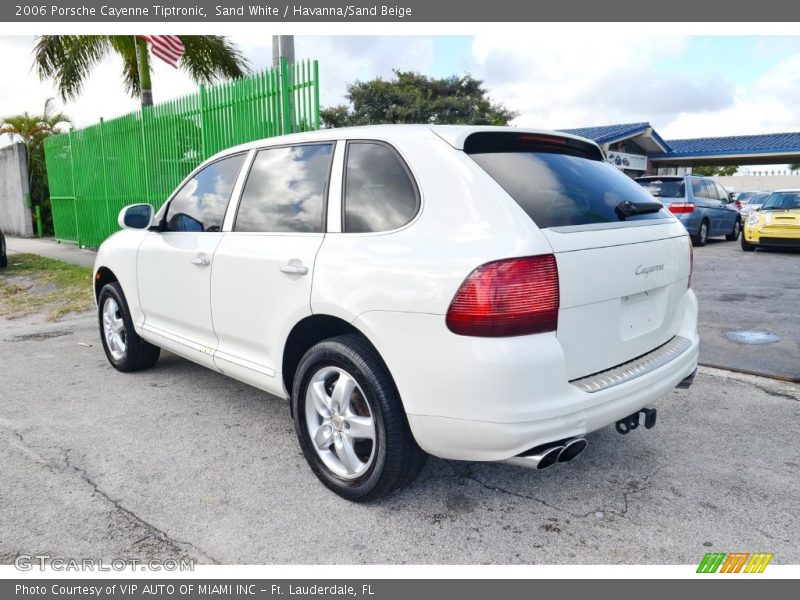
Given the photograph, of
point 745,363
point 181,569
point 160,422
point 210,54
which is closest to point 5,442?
point 160,422

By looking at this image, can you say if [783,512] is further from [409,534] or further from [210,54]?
[210,54]

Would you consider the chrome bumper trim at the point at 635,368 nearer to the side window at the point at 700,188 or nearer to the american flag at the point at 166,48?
the american flag at the point at 166,48

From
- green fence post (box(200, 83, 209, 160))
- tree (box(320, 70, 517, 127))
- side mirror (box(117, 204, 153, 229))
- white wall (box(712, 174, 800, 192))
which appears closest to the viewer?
side mirror (box(117, 204, 153, 229))

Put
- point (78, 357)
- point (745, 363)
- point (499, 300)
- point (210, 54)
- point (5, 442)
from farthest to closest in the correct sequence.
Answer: point (210, 54) → point (78, 357) → point (745, 363) → point (5, 442) → point (499, 300)

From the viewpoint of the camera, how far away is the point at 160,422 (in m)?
3.99

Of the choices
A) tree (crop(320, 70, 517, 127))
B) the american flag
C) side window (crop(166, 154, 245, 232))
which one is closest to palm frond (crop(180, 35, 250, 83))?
the american flag

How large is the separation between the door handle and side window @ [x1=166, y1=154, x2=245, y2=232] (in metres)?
0.90

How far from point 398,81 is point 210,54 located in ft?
86.2

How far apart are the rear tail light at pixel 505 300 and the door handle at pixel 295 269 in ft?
2.97

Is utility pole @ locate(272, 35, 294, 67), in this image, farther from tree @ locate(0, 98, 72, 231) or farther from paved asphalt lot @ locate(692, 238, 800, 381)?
tree @ locate(0, 98, 72, 231)

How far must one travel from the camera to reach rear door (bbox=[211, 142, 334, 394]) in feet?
10.2

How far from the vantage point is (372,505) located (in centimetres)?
292

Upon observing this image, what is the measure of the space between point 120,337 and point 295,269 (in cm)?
269

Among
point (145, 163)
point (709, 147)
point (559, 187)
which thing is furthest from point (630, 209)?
point (709, 147)
